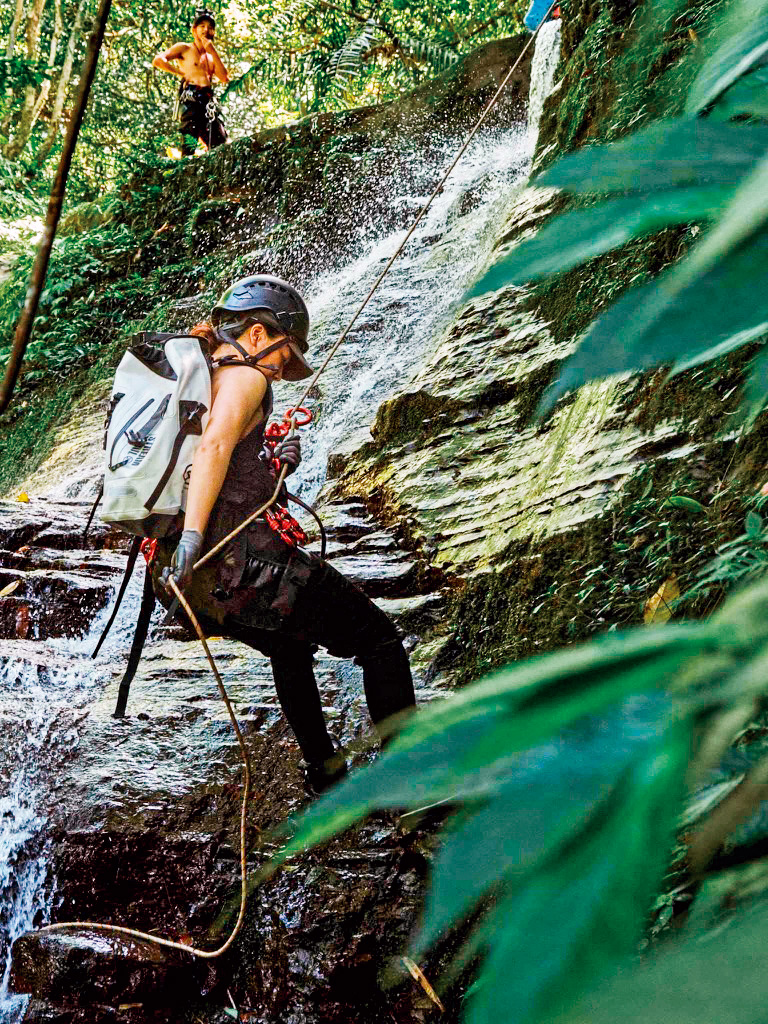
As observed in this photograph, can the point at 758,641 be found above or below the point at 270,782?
above

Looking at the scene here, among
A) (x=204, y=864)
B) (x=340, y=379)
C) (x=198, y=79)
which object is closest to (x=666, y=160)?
(x=204, y=864)

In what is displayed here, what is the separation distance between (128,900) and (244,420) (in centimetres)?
160

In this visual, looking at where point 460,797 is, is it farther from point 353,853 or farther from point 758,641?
point 353,853

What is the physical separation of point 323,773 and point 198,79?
9437 mm

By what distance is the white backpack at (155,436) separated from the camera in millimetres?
2721

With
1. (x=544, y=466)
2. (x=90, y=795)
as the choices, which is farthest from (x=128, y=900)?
(x=544, y=466)

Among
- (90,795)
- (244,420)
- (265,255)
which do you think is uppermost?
(265,255)

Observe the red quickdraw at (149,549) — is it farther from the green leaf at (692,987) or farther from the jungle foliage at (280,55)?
the jungle foliage at (280,55)

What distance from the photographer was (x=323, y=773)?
10.1 feet

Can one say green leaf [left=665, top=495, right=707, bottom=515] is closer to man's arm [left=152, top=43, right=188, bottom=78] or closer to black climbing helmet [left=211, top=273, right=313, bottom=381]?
black climbing helmet [left=211, top=273, right=313, bottom=381]

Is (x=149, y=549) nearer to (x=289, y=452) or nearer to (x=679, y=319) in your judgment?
(x=289, y=452)

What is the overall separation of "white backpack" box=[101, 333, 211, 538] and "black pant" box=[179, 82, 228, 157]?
28.8 ft

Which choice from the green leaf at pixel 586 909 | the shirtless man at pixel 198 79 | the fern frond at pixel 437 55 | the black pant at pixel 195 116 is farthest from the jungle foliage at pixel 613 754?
the fern frond at pixel 437 55

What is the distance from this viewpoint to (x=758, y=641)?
325 millimetres
